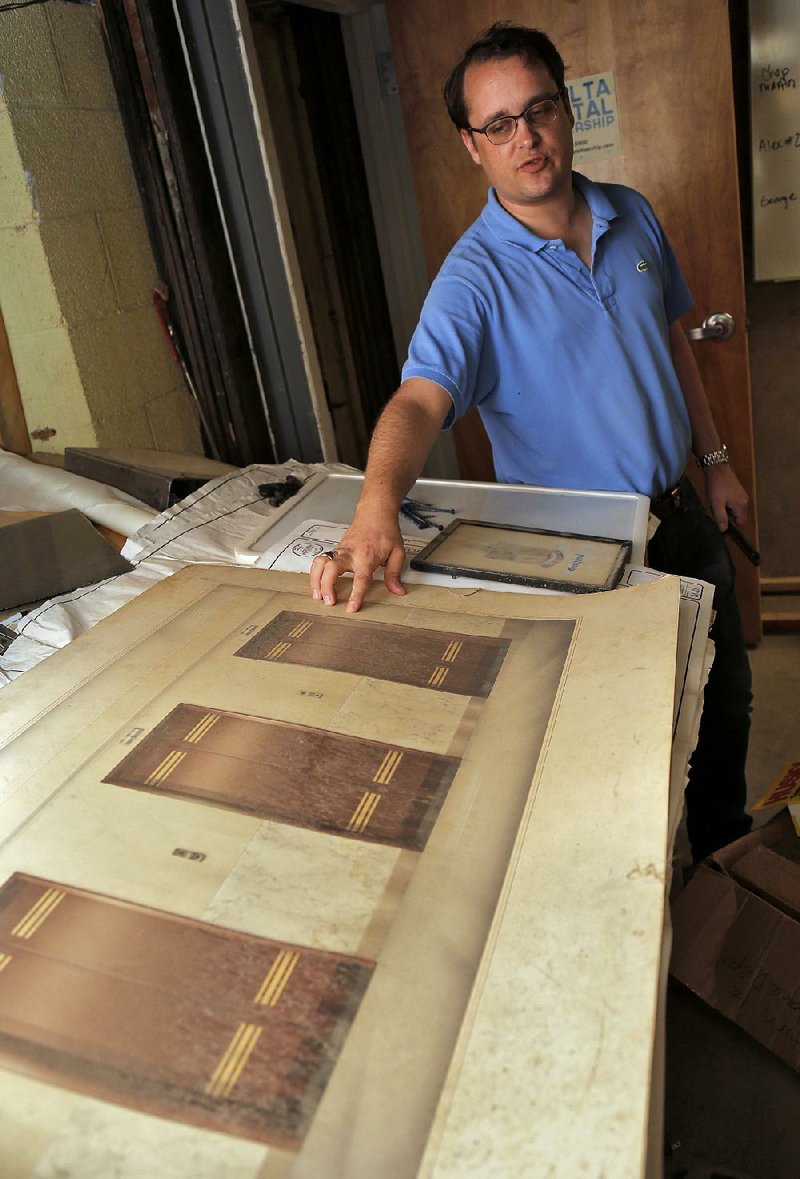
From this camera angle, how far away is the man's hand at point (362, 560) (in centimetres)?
97

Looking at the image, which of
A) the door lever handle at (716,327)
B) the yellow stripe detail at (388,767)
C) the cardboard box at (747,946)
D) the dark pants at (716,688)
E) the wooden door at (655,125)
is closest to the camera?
the yellow stripe detail at (388,767)

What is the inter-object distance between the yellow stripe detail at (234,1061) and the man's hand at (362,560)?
0.51 metres

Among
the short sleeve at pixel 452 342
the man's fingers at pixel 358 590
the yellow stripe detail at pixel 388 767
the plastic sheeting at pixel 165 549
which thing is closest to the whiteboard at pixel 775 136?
→ the short sleeve at pixel 452 342

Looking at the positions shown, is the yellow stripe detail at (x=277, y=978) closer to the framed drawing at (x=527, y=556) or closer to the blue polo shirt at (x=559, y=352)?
the framed drawing at (x=527, y=556)

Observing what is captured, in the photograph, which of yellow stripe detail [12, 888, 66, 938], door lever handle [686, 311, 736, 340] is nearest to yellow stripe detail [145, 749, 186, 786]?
yellow stripe detail [12, 888, 66, 938]

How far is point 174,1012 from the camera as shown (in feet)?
1.67

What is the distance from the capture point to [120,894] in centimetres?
59

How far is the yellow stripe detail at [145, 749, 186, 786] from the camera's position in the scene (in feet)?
2.29

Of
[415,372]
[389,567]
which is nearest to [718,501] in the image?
[415,372]

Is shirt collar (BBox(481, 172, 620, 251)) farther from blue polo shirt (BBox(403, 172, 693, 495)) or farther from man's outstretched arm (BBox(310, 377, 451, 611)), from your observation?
man's outstretched arm (BBox(310, 377, 451, 611))

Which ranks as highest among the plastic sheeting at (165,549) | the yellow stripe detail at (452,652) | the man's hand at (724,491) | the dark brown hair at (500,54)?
the dark brown hair at (500,54)

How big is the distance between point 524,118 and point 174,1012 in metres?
1.26

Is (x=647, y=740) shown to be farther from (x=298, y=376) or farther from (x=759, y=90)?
(x=759, y=90)

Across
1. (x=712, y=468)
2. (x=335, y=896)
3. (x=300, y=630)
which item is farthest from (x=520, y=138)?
(x=335, y=896)
